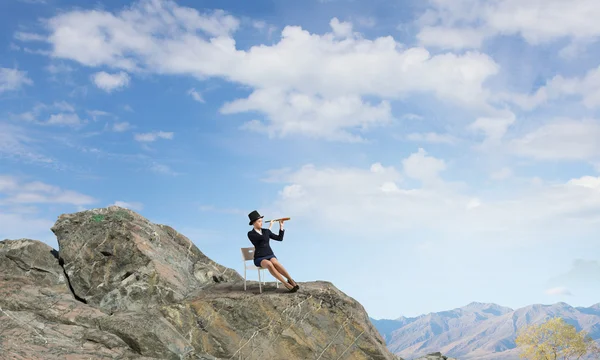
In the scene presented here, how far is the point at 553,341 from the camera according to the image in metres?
59.1

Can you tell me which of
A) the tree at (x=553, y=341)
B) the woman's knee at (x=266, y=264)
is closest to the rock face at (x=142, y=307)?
the woman's knee at (x=266, y=264)

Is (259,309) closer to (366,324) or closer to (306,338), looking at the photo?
(306,338)

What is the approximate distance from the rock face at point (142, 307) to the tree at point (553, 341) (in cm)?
5051

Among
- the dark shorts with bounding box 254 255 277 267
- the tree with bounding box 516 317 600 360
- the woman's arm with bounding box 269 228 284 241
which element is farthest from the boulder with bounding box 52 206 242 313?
the tree with bounding box 516 317 600 360

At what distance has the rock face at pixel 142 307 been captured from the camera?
13.8m

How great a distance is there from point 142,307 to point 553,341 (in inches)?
2254

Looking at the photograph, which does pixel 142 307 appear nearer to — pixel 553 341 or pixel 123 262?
pixel 123 262

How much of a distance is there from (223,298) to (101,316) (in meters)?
3.78

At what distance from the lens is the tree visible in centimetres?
5756

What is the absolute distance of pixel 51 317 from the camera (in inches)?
576

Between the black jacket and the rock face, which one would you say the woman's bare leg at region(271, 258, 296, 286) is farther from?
the rock face

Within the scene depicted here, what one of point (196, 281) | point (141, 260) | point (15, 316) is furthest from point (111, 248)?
point (15, 316)

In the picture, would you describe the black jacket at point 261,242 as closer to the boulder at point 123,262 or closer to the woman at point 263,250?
the woman at point 263,250

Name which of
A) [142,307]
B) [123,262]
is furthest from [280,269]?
[123,262]
